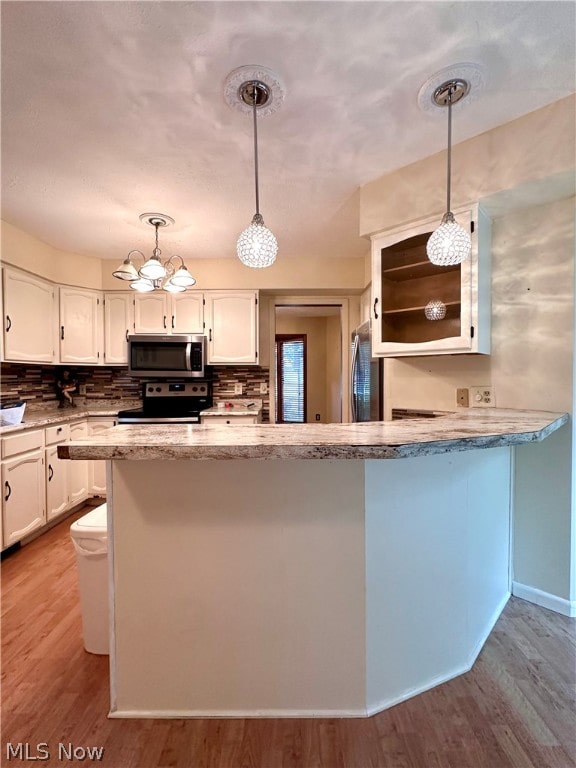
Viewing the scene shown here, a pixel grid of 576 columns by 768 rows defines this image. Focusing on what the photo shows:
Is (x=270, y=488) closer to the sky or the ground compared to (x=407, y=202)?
closer to the ground

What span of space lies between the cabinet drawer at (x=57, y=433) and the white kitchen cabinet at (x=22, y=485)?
0.08 metres

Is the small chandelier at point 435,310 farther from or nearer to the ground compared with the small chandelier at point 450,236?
nearer to the ground

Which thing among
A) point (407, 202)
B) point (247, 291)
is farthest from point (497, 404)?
point (247, 291)

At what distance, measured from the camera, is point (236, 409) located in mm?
3637

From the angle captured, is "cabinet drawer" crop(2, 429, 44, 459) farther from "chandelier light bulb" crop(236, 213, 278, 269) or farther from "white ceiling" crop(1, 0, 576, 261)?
"chandelier light bulb" crop(236, 213, 278, 269)

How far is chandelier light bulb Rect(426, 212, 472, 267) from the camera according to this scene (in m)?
1.42

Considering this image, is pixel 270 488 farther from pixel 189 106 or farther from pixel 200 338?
pixel 200 338

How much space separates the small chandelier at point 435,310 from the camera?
2.04 meters

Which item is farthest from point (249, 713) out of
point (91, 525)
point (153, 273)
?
point (153, 273)

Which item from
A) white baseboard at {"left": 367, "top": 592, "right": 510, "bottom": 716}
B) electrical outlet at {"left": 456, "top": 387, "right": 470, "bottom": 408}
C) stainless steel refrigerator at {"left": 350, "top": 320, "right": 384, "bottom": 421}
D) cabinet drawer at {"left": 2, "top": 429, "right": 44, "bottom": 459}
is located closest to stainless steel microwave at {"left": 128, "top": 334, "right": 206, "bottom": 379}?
cabinet drawer at {"left": 2, "top": 429, "right": 44, "bottom": 459}

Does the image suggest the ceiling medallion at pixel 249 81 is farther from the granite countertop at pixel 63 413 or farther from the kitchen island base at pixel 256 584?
the granite countertop at pixel 63 413

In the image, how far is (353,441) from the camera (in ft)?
3.29

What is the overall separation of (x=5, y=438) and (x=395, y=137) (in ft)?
9.72

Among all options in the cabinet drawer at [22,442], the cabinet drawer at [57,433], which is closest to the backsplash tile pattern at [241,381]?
the cabinet drawer at [57,433]
